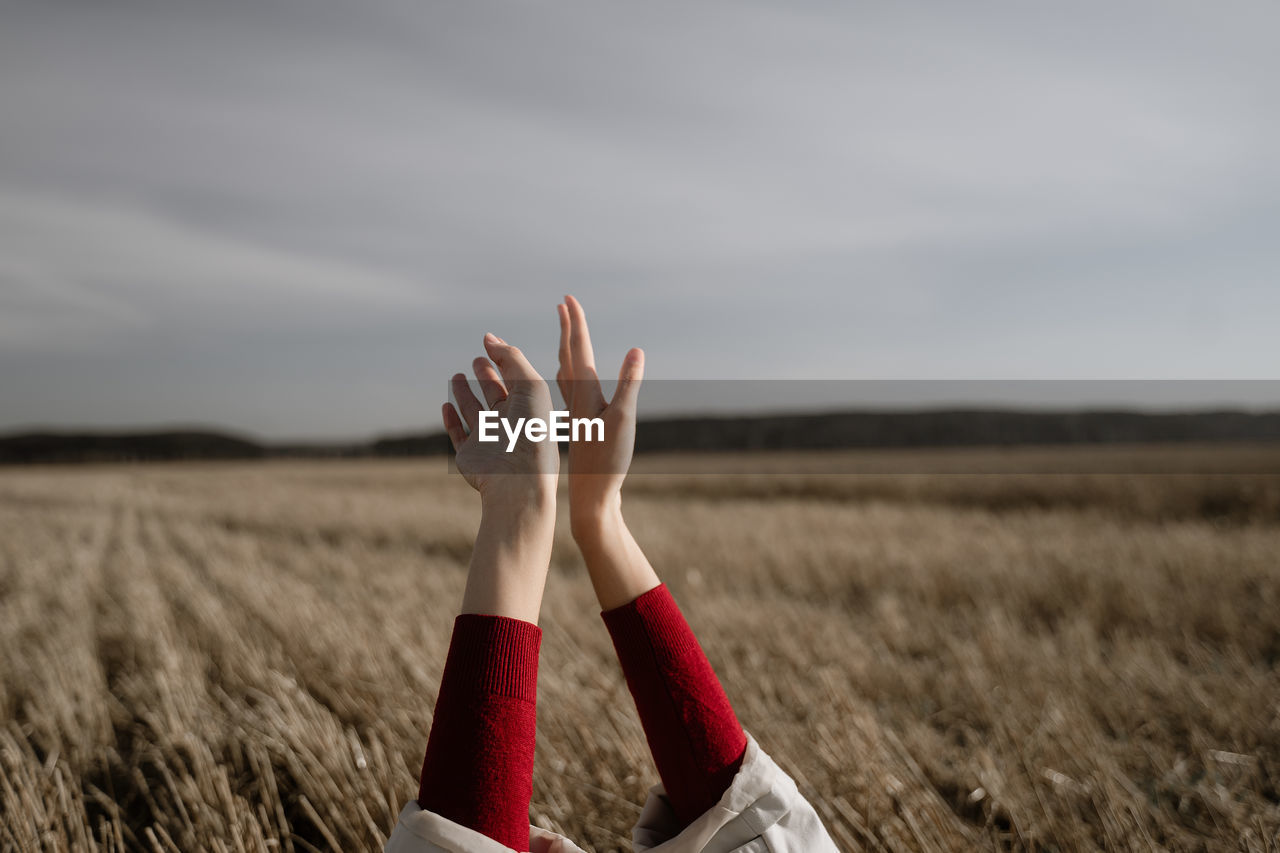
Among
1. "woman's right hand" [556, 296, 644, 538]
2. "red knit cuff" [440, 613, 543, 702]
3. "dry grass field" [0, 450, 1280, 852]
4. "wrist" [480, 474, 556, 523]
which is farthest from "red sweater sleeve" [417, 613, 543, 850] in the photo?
"dry grass field" [0, 450, 1280, 852]

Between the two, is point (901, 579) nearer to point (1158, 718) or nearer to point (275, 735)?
point (1158, 718)

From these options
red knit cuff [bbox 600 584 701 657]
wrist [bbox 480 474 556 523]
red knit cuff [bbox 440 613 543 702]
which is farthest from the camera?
red knit cuff [bbox 600 584 701 657]

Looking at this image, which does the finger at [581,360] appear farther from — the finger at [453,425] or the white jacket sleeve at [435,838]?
the white jacket sleeve at [435,838]

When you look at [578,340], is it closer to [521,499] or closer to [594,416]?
[594,416]

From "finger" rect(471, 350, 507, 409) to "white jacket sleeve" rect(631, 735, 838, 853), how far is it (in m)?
0.83

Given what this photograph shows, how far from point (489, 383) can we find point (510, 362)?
0.09 m

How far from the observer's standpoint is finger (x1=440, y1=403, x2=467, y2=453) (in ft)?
5.41

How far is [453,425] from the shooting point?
1.69 metres

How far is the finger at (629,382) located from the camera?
5.11 feet

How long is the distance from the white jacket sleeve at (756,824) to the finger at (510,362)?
80cm

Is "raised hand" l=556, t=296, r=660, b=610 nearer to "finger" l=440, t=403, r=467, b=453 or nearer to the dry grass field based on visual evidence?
"finger" l=440, t=403, r=467, b=453

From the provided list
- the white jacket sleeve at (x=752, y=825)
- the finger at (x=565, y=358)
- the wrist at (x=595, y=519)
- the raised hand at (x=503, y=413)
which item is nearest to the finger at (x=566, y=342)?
the finger at (x=565, y=358)

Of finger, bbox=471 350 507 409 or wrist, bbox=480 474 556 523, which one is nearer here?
wrist, bbox=480 474 556 523
